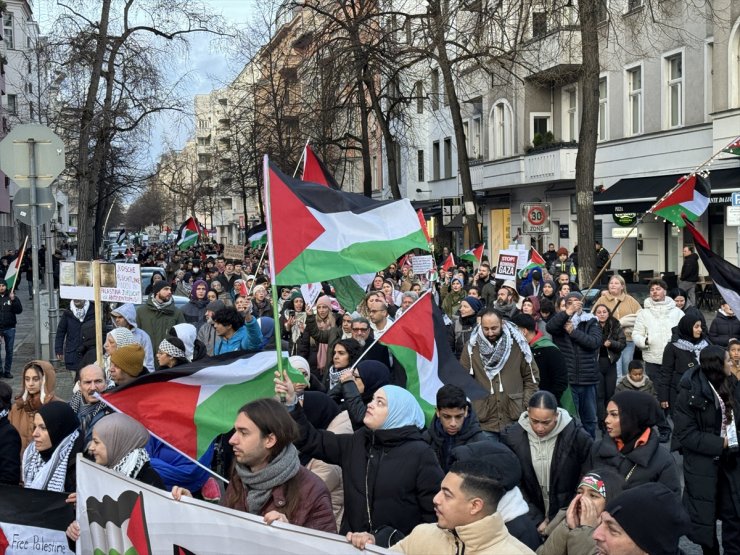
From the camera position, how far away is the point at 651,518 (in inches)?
144

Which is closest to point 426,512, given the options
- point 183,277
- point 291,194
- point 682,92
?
point 291,194

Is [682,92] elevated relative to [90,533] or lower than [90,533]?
elevated

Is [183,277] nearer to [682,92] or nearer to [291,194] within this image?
[682,92]

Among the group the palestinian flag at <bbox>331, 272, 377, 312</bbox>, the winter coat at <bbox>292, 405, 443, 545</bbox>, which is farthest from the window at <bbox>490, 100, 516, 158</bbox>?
the winter coat at <bbox>292, 405, 443, 545</bbox>

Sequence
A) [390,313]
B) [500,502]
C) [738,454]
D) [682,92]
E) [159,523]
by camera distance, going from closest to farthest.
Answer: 1. [500,502]
2. [159,523]
3. [738,454]
4. [390,313]
5. [682,92]

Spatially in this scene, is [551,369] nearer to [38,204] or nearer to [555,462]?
[555,462]

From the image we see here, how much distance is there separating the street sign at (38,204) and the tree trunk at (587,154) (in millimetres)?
11487

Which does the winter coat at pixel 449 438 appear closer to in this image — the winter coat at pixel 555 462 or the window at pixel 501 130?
the winter coat at pixel 555 462

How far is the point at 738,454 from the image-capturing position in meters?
7.03

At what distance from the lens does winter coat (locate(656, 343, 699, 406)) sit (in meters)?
9.84

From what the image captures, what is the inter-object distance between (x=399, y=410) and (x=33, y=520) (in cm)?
207

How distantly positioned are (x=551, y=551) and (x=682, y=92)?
1021 inches

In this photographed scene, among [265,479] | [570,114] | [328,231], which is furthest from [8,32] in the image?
[265,479]

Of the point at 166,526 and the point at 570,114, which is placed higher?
the point at 570,114
